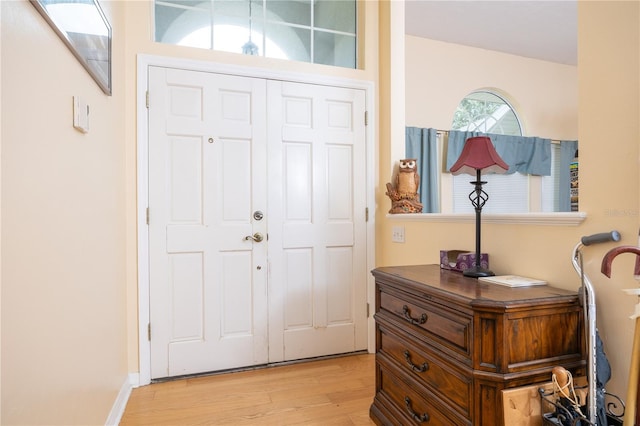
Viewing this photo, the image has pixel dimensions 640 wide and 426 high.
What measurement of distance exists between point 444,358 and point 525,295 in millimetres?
376

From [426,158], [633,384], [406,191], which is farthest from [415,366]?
[426,158]

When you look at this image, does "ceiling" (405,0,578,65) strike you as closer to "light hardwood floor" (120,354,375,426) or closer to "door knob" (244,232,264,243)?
"door knob" (244,232,264,243)

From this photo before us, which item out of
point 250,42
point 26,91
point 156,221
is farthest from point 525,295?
point 250,42

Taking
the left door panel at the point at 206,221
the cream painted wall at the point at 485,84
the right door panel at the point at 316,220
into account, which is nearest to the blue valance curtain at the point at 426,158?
the cream painted wall at the point at 485,84

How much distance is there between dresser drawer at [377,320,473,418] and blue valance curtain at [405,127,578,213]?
88.5 inches

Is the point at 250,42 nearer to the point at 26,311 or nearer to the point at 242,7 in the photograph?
the point at 242,7

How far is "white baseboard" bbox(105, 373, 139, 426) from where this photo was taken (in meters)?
1.86

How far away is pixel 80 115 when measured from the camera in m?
1.41

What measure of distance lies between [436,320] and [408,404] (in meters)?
0.47

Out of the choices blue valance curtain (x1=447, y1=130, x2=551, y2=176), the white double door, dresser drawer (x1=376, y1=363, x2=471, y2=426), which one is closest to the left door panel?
the white double door

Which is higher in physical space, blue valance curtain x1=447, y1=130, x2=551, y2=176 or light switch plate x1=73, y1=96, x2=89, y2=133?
blue valance curtain x1=447, y1=130, x2=551, y2=176

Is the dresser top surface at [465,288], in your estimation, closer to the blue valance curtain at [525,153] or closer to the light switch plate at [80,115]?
the light switch plate at [80,115]

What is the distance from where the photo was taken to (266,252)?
2.63 meters

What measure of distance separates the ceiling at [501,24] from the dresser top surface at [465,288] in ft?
9.16
